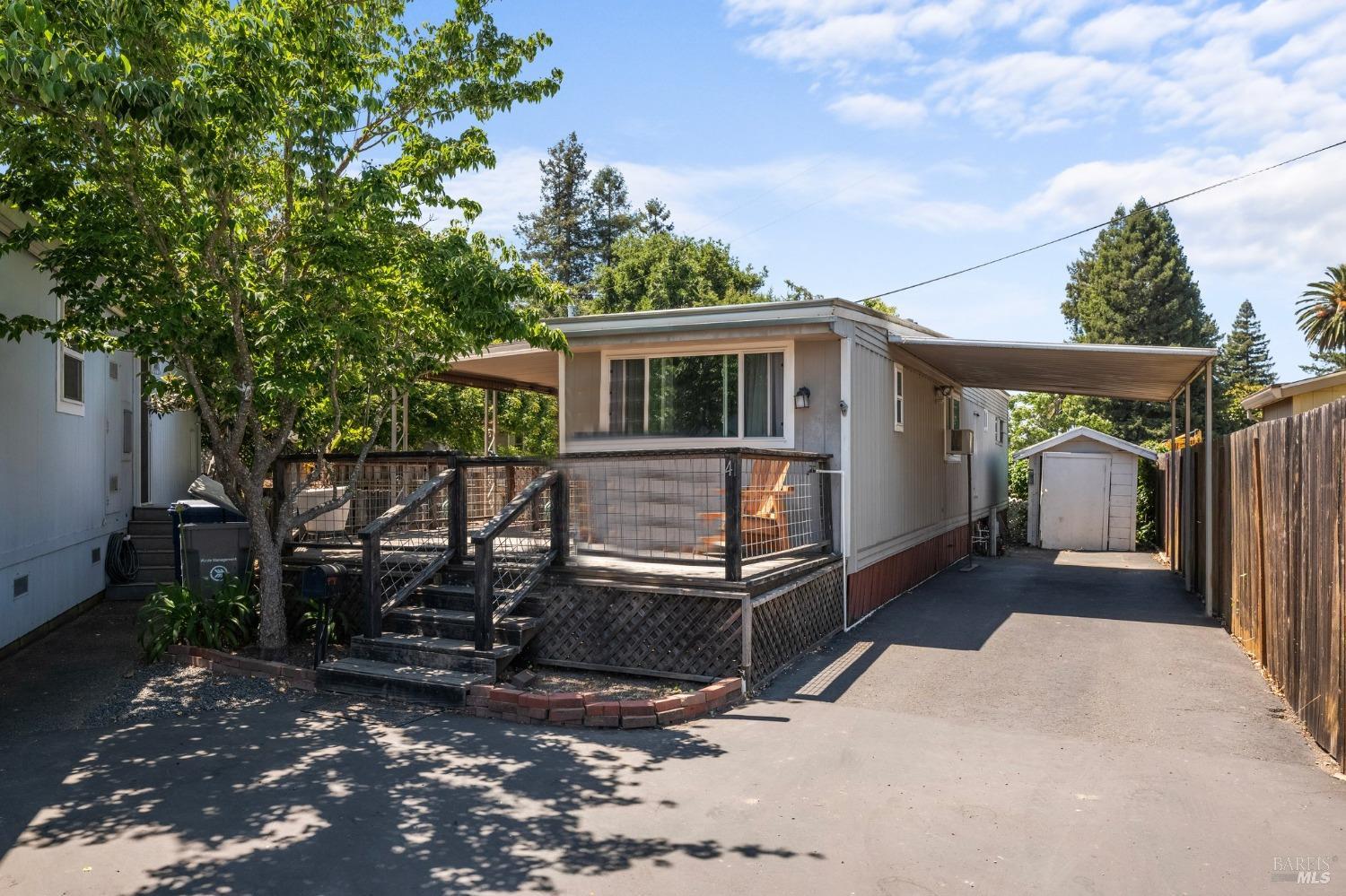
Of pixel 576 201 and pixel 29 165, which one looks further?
pixel 576 201

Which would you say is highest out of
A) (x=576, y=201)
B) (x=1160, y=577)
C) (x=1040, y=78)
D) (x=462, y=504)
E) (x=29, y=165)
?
(x=576, y=201)

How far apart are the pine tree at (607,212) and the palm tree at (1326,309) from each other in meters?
27.7

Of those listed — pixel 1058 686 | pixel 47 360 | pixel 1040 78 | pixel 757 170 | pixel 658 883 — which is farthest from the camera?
pixel 757 170

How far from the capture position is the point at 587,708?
6.02 metres

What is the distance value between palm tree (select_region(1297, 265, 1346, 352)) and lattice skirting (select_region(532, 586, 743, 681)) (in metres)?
33.4

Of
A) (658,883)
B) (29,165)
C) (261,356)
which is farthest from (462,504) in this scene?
(658,883)

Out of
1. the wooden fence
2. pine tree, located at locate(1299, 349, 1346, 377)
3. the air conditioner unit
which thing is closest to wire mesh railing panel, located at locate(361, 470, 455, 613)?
the wooden fence

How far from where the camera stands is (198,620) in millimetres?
7734

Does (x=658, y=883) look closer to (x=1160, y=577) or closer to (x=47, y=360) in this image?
(x=47, y=360)

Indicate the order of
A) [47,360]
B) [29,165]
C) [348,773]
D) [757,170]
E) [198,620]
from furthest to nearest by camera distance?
[757,170] → [47,360] → [198,620] → [29,165] → [348,773]

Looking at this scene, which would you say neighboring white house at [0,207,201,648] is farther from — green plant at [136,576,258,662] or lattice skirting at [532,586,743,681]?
lattice skirting at [532,586,743,681]

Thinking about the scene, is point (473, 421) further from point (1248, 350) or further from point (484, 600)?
point (1248, 350)

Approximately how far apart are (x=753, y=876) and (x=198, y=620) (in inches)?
234

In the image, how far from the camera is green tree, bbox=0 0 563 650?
19.6 feet
